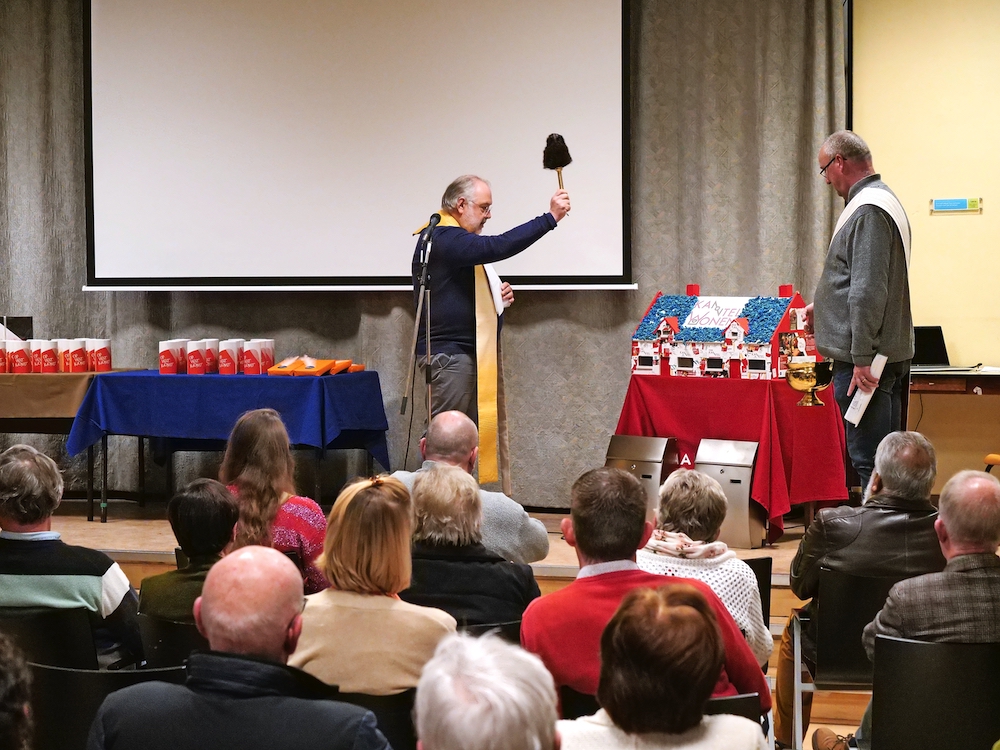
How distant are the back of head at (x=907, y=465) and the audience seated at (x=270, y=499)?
1525mm

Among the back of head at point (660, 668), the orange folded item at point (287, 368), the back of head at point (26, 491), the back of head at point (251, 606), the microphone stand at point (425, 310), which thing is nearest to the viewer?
the back of head at point (660, 668)

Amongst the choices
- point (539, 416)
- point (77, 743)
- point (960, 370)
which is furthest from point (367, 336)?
point (77, 743)

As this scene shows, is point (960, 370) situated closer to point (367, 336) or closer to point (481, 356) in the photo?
point (481, 356)

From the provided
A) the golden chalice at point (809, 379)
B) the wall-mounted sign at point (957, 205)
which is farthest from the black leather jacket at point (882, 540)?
the wall-mounted sign at point (957, 205)

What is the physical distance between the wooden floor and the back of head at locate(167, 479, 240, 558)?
2.20 metres

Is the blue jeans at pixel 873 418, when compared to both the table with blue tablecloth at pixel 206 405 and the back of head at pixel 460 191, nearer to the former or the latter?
the back of head at pixel 460 191

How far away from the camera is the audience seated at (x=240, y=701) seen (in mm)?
1586

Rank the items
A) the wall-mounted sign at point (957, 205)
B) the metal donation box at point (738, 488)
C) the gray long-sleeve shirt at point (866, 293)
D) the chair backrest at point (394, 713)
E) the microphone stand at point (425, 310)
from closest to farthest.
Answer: the chair backrest at point (394, 713) → the gray long-sleeve shirt at point (866, 293) → the microphone stand at point (425, 310) → the metal donation box at point (738, 488) → the wall-mounted sign at point (957, 205)

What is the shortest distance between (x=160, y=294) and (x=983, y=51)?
4.70m

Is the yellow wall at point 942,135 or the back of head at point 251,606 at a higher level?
the yellow wall at point 942,135

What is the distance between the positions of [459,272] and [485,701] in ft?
12.5

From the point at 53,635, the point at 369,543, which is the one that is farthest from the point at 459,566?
the point at 53,635

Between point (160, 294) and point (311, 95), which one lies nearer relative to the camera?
point (311, 95)

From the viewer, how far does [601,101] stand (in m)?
5.85
